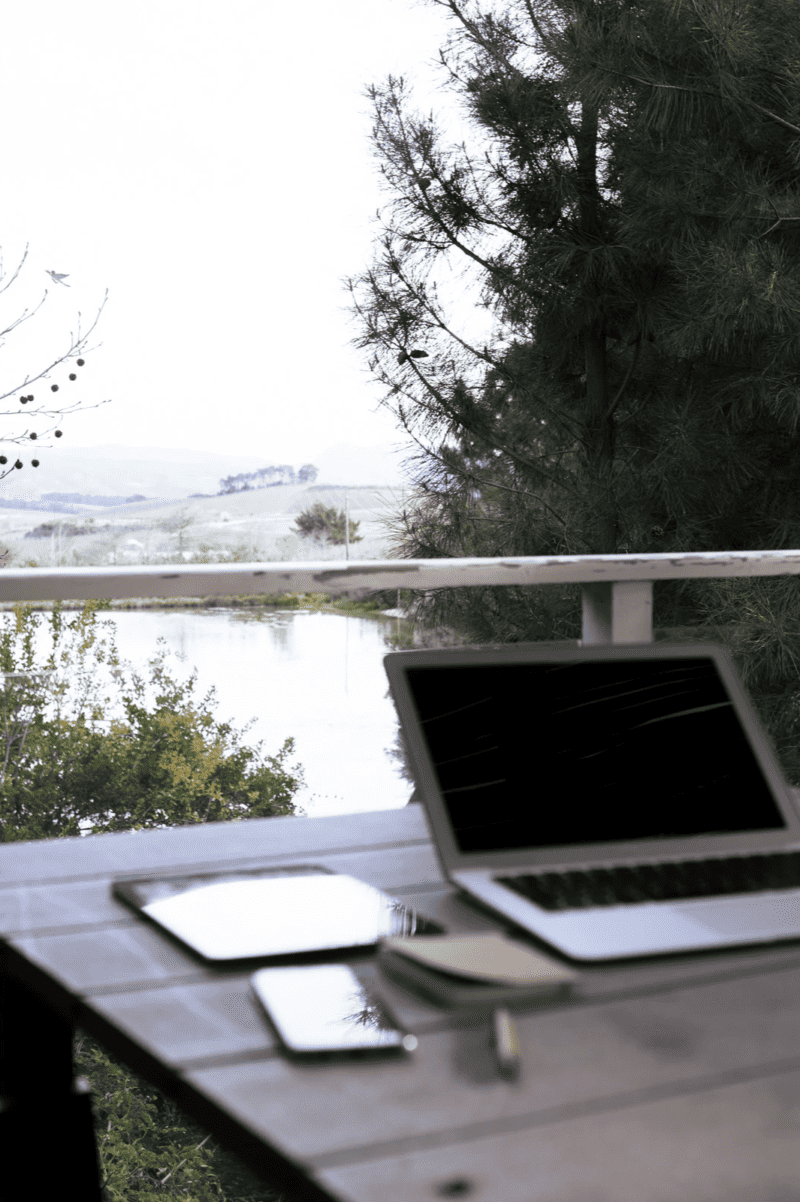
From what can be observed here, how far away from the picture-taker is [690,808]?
0.74m

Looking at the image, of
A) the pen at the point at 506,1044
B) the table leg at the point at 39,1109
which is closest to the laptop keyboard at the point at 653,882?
the pen at the point at 506,1044

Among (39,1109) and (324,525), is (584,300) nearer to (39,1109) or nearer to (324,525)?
(324,525)

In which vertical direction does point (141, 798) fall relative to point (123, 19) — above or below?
below

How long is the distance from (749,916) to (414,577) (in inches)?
27.8

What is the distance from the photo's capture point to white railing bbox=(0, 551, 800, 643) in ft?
3.70

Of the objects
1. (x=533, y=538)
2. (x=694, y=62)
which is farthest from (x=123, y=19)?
(x=533, y=538)

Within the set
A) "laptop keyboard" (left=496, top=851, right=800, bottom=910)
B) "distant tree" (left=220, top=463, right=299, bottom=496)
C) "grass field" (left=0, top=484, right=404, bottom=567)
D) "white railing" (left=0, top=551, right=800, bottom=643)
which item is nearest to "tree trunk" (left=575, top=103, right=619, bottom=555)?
"grass field" (left=0, top=484, right=404, bottom=567)

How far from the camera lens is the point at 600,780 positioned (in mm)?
734

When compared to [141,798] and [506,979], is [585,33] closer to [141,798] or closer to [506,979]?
[141,798]

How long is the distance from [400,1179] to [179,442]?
455 centimetres

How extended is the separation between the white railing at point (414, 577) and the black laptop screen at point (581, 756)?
1.55 ft

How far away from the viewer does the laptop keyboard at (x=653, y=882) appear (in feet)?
1.96

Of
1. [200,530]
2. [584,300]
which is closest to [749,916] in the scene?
[584,300]

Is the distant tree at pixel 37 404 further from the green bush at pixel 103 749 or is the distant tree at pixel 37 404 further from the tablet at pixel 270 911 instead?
the tablet at pixel 270 911
